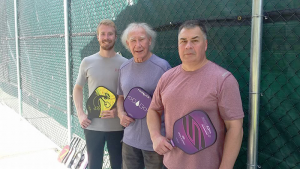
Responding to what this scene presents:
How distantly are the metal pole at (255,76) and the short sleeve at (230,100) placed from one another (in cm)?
25

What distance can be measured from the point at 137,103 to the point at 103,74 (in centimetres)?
64

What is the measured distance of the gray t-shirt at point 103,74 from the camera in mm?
2598

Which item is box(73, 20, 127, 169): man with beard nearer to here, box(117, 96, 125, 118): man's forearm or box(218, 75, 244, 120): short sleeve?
box(117, 96, 125, 118): man's forearm

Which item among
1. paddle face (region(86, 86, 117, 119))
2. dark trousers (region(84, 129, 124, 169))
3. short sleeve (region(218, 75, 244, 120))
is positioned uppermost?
short sleeve (region(218, 75, 244, 120))

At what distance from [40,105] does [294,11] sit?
17.7ft

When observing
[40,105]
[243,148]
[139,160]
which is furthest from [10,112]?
[243,148]

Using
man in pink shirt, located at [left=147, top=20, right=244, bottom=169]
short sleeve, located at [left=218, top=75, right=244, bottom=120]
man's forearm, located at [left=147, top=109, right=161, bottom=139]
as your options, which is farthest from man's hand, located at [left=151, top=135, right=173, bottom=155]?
short sleeve, located at [left=218, top=75, right=244, bottom=120]

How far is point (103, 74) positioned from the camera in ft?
8.55

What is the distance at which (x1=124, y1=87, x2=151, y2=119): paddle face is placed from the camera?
2.09m

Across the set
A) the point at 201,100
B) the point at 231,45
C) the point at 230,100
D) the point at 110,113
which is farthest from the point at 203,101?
the point at 110,113

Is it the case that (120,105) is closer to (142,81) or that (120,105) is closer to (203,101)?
(142,81)

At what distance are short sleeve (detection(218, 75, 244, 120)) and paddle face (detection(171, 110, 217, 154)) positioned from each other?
11 cm

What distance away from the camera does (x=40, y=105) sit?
230 inches

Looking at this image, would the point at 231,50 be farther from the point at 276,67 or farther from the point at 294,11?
the point at 294,11
